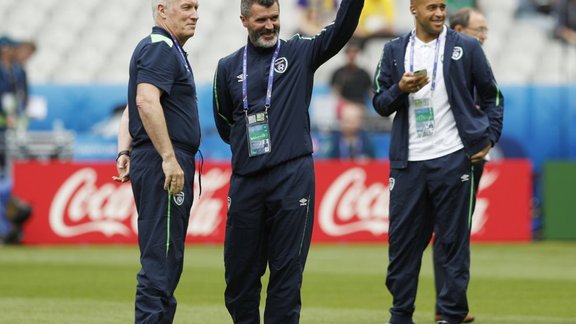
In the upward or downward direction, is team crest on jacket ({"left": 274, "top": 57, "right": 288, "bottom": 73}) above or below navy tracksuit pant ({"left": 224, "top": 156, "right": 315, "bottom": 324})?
above

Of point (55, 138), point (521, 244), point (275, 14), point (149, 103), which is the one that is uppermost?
point (275, 14)

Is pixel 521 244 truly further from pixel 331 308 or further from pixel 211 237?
pixel 331 308

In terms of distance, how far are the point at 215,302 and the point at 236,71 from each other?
391 centimetres

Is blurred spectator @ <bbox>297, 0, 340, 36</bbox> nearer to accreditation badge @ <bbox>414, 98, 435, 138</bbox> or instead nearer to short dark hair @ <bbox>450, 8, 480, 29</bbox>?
short dark hair @ <bbox>450, 8, 480, 29</bbox>

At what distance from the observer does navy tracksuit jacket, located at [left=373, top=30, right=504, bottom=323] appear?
9055 mm

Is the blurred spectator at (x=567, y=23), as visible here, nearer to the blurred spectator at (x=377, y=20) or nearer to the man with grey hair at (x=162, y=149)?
the blurred spectator at (x=377, y=20)

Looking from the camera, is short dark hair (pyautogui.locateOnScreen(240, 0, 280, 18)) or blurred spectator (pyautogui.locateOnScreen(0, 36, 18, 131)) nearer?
short dark hair (pyautogui.locateOnScreen(240, 0, 280, 18))

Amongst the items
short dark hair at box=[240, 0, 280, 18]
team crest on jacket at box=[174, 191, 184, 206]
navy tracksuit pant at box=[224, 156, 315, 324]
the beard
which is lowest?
→ navy tracksuit pant at box=[224, 156, 315, 324]

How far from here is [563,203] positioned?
62.7 ft

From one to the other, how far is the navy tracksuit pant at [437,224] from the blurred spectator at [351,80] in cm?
1150

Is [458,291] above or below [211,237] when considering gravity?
above

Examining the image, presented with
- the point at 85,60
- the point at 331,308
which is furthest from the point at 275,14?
the point at 85,60

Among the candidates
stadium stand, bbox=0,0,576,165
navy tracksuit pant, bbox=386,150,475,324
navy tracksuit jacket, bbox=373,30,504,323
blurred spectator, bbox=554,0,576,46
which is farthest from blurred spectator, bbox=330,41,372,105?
navy tracksuit pant, bbox=386,150,475,324

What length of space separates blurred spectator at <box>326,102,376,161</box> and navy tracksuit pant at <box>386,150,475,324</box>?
10328mm
